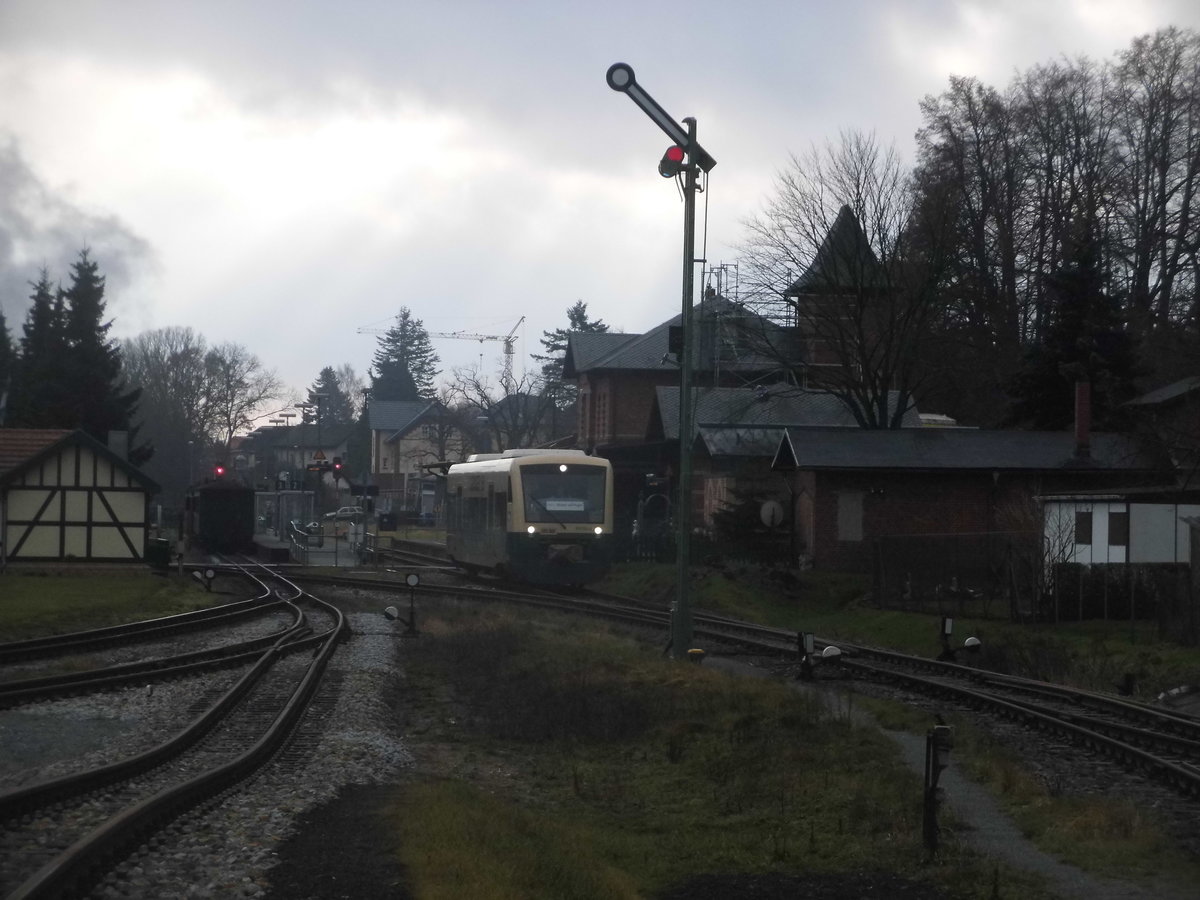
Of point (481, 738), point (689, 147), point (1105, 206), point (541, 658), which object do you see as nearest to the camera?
point (481, 738)

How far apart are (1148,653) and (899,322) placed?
23.5m

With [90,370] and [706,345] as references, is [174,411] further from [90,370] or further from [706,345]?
[706,345]

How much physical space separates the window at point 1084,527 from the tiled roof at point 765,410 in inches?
772

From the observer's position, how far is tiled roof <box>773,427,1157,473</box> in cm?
3488

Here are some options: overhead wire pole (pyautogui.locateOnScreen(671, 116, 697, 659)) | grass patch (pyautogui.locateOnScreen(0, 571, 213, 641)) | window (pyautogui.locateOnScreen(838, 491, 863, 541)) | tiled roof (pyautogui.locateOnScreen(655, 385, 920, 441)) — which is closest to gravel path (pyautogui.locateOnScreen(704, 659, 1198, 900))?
overhead wire pole (pyautogui.locateOnScreen(671, 116, 697, 659))

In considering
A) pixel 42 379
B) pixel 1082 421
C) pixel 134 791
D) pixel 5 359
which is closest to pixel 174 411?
pixel 5 359

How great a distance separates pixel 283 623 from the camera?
24.8 m

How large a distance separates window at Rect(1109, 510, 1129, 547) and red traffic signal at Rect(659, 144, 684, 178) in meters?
14.5

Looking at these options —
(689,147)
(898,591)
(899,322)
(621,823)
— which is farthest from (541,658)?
(899,322)

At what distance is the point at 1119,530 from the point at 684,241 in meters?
14.0

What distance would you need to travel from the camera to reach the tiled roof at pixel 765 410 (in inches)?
1901

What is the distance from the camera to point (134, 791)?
32.3 ft

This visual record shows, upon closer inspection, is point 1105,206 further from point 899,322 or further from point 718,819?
point 718,819

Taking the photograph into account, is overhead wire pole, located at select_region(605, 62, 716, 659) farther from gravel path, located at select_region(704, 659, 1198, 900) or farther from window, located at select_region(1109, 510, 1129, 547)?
window, located at select_region(1109, 510, 1129, 547)
